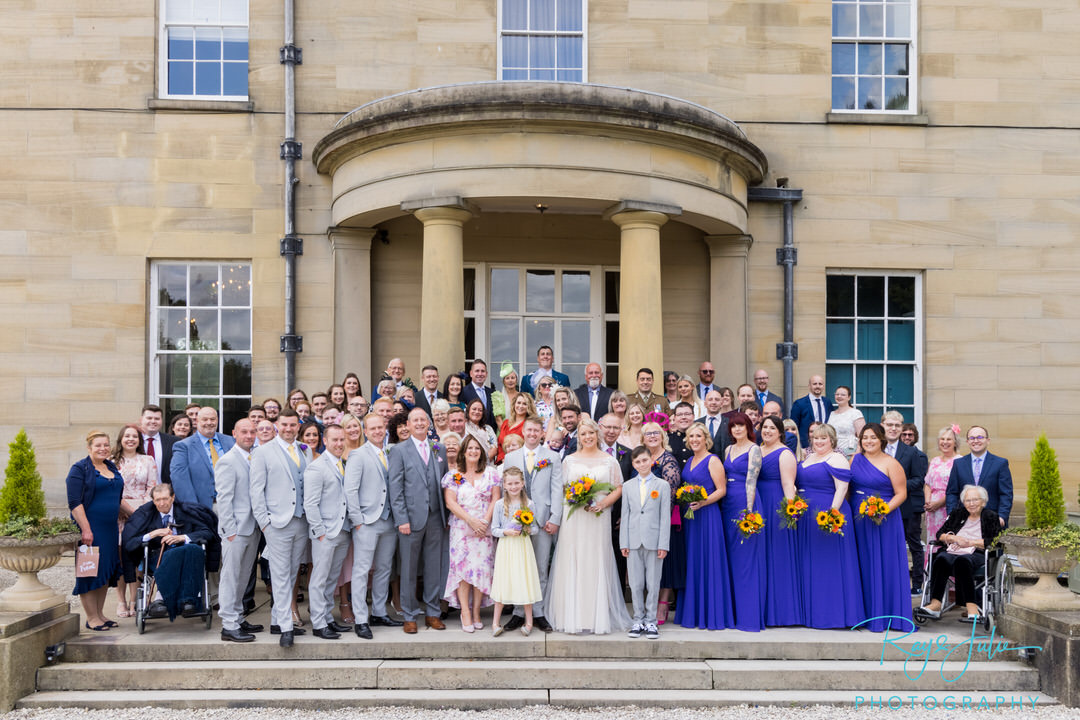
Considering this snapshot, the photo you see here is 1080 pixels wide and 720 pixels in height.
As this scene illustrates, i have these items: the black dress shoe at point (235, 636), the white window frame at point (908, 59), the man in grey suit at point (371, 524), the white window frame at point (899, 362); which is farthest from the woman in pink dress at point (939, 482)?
the black dress shoe at point (235, 636)

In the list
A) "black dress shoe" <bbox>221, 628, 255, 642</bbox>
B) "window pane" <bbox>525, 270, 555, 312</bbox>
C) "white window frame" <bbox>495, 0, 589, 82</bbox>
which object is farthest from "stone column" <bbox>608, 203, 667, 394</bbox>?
"black dress shoe" <bbox>221, 628, 255, 642</bbox>

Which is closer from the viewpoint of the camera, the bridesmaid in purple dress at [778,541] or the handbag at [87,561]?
the handbag at [87,561]

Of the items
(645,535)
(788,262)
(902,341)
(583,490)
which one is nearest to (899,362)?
(902,341)

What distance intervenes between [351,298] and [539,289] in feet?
8.69

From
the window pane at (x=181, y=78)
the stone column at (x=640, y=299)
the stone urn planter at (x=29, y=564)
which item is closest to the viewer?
the stone urn planter at (x=29, y=564)

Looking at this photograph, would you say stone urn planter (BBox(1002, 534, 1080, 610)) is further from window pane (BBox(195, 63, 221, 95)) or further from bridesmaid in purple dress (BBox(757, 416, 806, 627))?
window pane (BBox(195, 63, 221, 95))

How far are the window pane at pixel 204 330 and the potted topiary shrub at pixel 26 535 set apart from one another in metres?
5.22

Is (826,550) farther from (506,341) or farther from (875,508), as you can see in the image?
(506,341)

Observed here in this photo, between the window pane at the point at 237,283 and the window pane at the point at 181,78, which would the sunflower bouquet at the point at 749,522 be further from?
the window pane at the point at 181,78

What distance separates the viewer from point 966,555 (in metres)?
7.44

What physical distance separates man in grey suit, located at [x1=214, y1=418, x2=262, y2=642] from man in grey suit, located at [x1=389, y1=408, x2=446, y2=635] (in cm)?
116

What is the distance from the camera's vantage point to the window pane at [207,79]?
12.0 m

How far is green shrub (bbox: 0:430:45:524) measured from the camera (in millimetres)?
6711

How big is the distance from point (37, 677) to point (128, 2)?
30.4 feet
